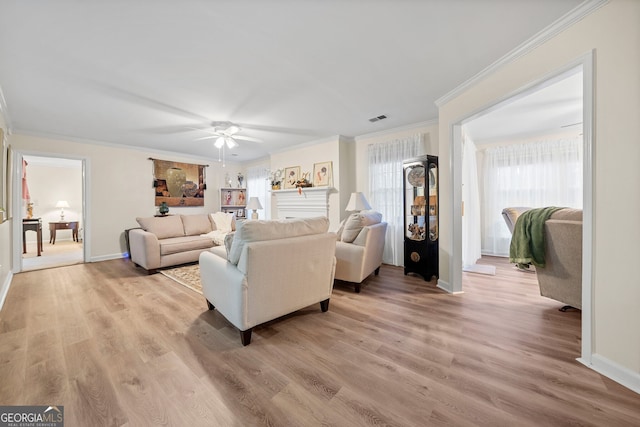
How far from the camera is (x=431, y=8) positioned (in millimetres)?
1614

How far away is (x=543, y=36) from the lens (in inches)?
73.0

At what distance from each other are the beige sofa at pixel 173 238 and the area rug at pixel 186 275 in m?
0.12

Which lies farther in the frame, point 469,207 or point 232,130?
point 469,207

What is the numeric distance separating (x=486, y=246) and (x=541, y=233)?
3.03 m

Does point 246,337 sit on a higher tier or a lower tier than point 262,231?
lower

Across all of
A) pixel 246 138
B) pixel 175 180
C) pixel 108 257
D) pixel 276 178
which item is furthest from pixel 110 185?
pixel 276 178

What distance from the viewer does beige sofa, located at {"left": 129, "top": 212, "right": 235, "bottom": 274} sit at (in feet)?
12.6

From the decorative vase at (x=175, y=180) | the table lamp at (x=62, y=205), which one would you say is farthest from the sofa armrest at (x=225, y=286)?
the table lamp at (x=62, y=205)

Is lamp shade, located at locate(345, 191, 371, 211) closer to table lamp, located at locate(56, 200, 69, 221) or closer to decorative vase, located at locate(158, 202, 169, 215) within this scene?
decorative vase, located at locate(158, 202, 169, 215)

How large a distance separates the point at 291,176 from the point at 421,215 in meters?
3.14

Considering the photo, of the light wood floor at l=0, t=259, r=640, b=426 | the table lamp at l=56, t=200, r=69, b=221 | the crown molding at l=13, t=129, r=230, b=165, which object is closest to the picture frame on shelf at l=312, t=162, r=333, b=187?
the light wood floor at l=0, t=259, r=640, b=426

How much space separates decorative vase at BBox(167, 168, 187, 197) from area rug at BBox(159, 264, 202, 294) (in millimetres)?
2434

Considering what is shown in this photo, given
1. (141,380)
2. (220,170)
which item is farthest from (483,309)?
(220,170)

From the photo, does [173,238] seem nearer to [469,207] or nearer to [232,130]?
[232,130]
